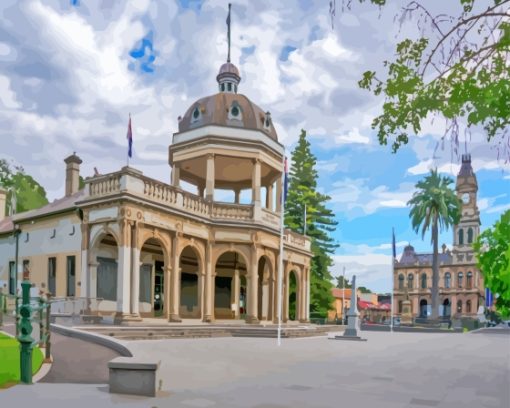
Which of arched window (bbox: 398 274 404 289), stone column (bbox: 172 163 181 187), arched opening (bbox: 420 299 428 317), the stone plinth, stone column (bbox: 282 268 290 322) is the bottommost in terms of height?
arched opening (bbox: 420 299 428 317)

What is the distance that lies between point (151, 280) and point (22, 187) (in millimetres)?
33198

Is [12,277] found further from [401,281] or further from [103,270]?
[401,281]

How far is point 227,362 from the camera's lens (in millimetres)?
13102

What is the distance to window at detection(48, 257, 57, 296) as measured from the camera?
2603 cm

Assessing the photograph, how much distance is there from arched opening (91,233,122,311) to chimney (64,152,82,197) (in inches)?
280

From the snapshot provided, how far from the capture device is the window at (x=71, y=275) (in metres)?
25.0

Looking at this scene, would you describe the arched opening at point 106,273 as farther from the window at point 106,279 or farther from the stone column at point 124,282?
the stone column at point 124,282

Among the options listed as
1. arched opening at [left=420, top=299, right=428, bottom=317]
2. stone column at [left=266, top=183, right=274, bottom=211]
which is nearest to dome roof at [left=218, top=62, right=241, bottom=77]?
stone column at [left=266, top=183, right=274, bottom=211]

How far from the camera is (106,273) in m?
24.6

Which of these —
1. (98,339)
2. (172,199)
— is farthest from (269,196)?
(98,339)

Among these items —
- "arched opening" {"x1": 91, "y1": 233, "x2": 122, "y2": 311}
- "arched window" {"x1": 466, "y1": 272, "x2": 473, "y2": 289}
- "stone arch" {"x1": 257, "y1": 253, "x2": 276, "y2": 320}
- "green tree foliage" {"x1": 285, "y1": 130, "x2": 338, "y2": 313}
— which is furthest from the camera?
"arched window" {"x1": 466, "y1": 272, "x2": 473, "y2": 289}

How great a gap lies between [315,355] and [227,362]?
151 inches

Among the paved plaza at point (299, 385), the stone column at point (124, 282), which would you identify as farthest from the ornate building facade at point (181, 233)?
the paved plaza at point (299, 385)

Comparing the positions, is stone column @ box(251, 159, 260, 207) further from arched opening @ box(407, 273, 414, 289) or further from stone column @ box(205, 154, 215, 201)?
arched opening @ box(407, 273, 414, 289)
